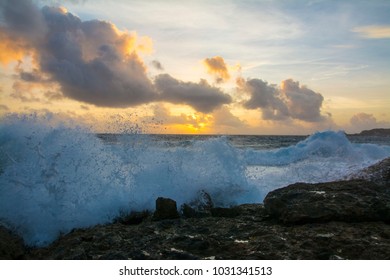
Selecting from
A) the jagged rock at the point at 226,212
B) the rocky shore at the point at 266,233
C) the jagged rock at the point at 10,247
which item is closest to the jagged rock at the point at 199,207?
the rocky shore at the point at 266,233

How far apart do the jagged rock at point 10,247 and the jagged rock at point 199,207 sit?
2.51 metres

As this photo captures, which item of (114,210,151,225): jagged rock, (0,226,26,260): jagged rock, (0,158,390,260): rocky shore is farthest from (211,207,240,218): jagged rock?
(0,226,26,260): jagged rock

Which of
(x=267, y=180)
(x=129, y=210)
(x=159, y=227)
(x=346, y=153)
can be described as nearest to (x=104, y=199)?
(x=129, y=210)

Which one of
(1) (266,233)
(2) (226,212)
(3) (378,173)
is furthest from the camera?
(3) (378,173)

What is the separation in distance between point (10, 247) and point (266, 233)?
344 centimetres

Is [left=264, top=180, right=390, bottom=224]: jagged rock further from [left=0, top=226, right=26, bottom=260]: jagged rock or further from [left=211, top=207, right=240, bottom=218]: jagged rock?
[left=0, top=226, right=26, bottom=260]: jagged rock

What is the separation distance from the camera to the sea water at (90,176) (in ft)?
20.4

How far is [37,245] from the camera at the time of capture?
18.2ft

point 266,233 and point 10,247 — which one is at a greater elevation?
point 266,233

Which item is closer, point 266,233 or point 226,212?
point 266,233

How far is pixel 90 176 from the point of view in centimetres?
713

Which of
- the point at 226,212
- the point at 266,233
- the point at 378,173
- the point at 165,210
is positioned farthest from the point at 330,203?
the point at 378,173

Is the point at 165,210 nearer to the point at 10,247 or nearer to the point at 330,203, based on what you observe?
the point at 10,247

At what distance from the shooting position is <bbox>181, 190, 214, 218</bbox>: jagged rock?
5770mm
